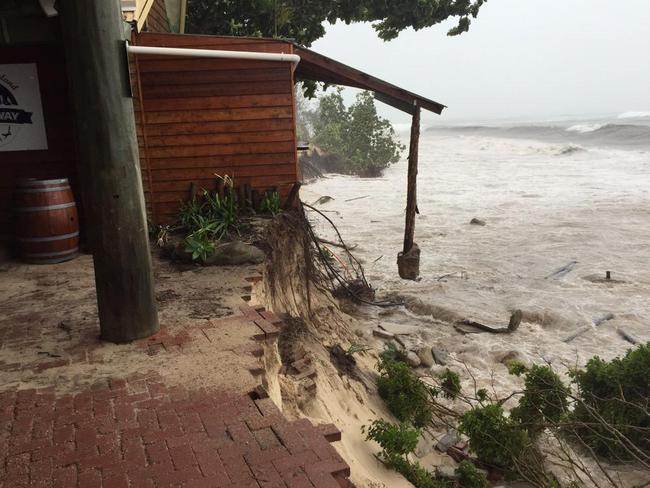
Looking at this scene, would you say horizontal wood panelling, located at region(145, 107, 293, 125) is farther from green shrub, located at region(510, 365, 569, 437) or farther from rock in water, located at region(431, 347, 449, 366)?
green shrub, located at region(510, 365, 569, 437)

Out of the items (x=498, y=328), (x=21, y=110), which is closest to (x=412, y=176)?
(x=498, y=328)

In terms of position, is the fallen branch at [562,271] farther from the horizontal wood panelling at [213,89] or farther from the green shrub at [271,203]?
the horizontal wood panelling at [213,89]

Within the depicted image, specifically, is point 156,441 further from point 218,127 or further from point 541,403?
point 218,127

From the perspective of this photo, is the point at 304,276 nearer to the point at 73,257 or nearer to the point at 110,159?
the point at 73,257

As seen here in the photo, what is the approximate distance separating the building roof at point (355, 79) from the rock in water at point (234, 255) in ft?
11.0

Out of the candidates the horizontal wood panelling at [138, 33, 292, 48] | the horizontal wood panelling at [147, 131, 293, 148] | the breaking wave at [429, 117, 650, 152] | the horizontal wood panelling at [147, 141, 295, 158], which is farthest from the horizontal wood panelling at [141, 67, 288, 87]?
the breaking wave at [429, 117, 650, 152]

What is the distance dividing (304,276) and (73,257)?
11.0ft

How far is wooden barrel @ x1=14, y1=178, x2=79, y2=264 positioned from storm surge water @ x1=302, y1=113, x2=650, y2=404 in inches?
203

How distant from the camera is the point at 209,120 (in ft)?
25.0

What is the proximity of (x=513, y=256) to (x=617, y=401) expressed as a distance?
876 cm

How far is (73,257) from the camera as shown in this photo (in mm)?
6742

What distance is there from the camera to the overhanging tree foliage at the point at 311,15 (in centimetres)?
1234

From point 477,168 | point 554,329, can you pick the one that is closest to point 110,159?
point 554,329

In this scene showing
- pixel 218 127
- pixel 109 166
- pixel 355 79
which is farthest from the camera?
pixel 355 79
